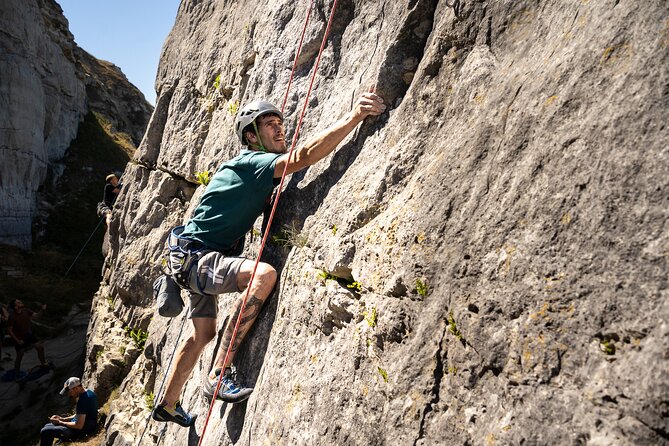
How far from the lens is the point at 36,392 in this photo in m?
15.0

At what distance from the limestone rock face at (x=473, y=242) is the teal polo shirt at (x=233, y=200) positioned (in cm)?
54

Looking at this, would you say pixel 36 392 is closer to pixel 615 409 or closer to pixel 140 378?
pixel 140 378


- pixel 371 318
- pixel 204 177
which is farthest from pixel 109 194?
pixel 371 318

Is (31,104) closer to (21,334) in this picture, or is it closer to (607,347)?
(21,334)

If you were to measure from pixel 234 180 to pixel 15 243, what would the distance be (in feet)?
78.3

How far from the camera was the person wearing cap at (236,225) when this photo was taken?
17.0 feet

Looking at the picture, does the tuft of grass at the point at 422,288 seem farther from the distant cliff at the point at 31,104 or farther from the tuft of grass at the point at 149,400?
the distant cliff at the point at 31,104

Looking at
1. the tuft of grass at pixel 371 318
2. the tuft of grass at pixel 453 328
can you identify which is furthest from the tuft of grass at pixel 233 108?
the tuft of grass at pixel 453 328

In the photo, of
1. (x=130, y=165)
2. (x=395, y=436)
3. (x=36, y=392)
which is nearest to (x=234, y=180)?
(x=395, y=436)

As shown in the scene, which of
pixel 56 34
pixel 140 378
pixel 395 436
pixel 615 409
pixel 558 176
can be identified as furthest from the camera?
pixel 56 34

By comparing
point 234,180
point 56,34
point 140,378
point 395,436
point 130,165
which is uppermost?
point 56,34

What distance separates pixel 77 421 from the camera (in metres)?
11.3

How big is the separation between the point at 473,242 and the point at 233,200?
3135mm

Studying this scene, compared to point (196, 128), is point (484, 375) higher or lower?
lower
